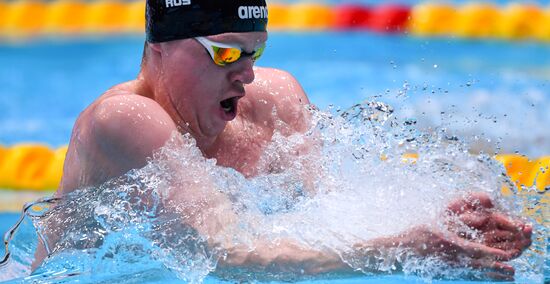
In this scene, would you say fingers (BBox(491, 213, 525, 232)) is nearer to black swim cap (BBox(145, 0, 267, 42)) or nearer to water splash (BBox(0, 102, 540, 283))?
water splash (BBox(0, 102, 540, 283))

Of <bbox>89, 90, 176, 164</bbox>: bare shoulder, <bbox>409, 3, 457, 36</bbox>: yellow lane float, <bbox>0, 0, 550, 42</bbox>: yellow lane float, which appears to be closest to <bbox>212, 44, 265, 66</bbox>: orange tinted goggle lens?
<bbox>89, 90, 176, 164</bbox>: bare shoulder

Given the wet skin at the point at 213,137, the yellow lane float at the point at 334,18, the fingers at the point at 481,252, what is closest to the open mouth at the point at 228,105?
the wet skin at the point at 213,137

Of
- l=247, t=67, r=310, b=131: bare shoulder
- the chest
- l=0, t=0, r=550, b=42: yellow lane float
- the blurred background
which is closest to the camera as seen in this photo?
the chest

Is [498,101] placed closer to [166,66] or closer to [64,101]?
[64,101]

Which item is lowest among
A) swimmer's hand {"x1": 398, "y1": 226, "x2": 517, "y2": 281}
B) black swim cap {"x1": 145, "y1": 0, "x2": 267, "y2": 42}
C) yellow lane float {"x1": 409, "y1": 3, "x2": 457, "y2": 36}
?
swimmer's hand {"x1": 398, "y1": 226, "x2": 517, "y2": 281}

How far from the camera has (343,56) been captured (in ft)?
25.5

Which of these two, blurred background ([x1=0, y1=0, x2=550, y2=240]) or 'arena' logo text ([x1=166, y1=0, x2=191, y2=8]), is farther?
blurred background ([x1=0, y1=0, x2=550, y2=240])

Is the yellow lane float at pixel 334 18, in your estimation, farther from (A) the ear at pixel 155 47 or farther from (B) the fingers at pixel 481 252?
(B) the fingers at pixel 481 252

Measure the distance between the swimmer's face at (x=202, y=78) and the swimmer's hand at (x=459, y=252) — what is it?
61 cm

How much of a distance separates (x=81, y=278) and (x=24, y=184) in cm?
235

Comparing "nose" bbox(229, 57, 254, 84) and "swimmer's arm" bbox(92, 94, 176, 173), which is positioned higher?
"nose" bbox(229, 57, 254, 84)

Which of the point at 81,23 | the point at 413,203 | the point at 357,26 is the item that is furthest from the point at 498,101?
the point at 81,23

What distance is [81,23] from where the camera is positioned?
928cm

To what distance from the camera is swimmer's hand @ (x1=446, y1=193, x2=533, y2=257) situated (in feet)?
6.08
